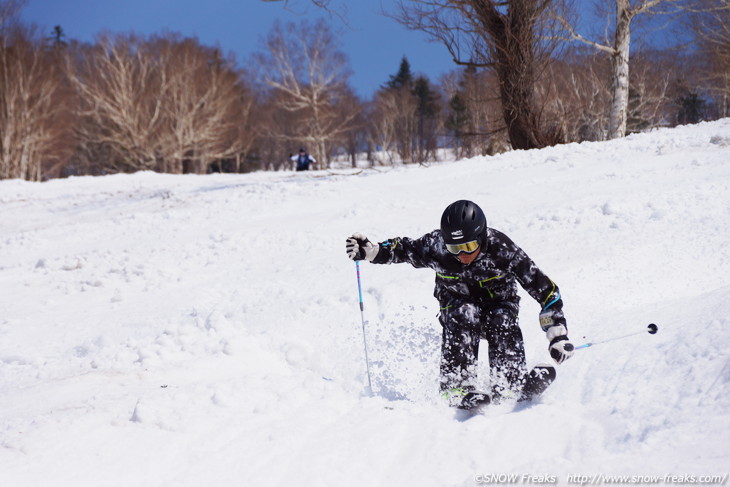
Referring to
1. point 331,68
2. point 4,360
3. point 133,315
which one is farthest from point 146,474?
point 331,68

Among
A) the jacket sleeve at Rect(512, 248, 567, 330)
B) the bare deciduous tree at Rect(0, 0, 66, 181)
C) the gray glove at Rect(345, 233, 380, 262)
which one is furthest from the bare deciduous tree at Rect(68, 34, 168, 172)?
the jacket sleeve at Rect(512, 248, 567, 330)

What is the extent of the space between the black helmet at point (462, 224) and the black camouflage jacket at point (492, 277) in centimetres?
16

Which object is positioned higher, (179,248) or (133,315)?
(179,248)

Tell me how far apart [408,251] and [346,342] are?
3.63ft

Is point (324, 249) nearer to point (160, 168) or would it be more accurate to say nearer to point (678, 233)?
point (678, 233)

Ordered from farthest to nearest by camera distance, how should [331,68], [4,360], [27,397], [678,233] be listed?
[331,68] < [678,233] < [4,360] < [27,397]

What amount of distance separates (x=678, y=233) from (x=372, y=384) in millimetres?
3915

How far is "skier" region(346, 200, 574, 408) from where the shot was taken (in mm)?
3205

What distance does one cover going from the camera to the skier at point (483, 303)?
3.21 meters

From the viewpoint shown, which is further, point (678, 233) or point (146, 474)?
point (678, 233)

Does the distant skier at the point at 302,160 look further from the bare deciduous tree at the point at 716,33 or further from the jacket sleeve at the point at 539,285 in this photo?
the jacket sleeve at the point at 539,285

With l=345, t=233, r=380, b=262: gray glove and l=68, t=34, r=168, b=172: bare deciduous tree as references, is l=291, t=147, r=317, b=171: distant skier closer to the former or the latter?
l=68, t=34, r=168, b=172: bare deciduous tree

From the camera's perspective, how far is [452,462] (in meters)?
2.51

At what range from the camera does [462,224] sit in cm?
323
